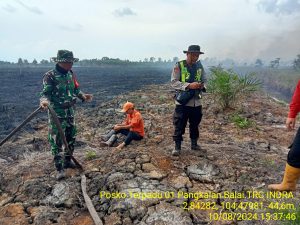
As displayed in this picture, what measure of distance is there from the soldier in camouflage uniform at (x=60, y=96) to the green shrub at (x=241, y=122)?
14.4 feet

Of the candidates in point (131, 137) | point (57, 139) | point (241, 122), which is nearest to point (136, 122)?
point (131, 137)

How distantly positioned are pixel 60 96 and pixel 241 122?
15.7ft

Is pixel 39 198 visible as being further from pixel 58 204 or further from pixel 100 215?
pixel 100 215

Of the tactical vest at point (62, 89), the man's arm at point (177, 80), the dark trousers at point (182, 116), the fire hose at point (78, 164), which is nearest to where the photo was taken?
the fire hose at point (78, 164)

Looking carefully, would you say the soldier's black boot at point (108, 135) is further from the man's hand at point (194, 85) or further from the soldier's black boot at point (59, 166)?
the man's hand at point (194, 85)

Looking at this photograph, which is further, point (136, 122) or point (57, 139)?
point (136, 122)

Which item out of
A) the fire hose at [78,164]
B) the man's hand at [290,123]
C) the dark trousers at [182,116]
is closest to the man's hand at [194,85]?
the dark trousers at [182,116]

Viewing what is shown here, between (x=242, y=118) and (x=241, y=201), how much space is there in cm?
442

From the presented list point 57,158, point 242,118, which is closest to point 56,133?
point 57,158

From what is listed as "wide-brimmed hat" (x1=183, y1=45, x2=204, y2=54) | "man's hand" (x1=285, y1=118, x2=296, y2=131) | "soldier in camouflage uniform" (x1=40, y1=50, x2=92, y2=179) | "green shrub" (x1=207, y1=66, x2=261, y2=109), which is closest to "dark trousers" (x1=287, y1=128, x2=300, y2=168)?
"man's hand" (x1=285, y1=118, x2=296, y2=131)

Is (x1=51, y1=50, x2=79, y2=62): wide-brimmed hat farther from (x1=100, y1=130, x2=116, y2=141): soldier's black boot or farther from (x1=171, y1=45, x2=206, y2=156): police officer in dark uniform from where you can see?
(x1=100, y1=130, x2=116, y2=141): soldier's black boot

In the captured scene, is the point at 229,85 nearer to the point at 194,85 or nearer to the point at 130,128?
the point at 130,128

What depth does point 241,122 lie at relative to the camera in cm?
783

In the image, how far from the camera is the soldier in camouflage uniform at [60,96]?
15.3 feet
